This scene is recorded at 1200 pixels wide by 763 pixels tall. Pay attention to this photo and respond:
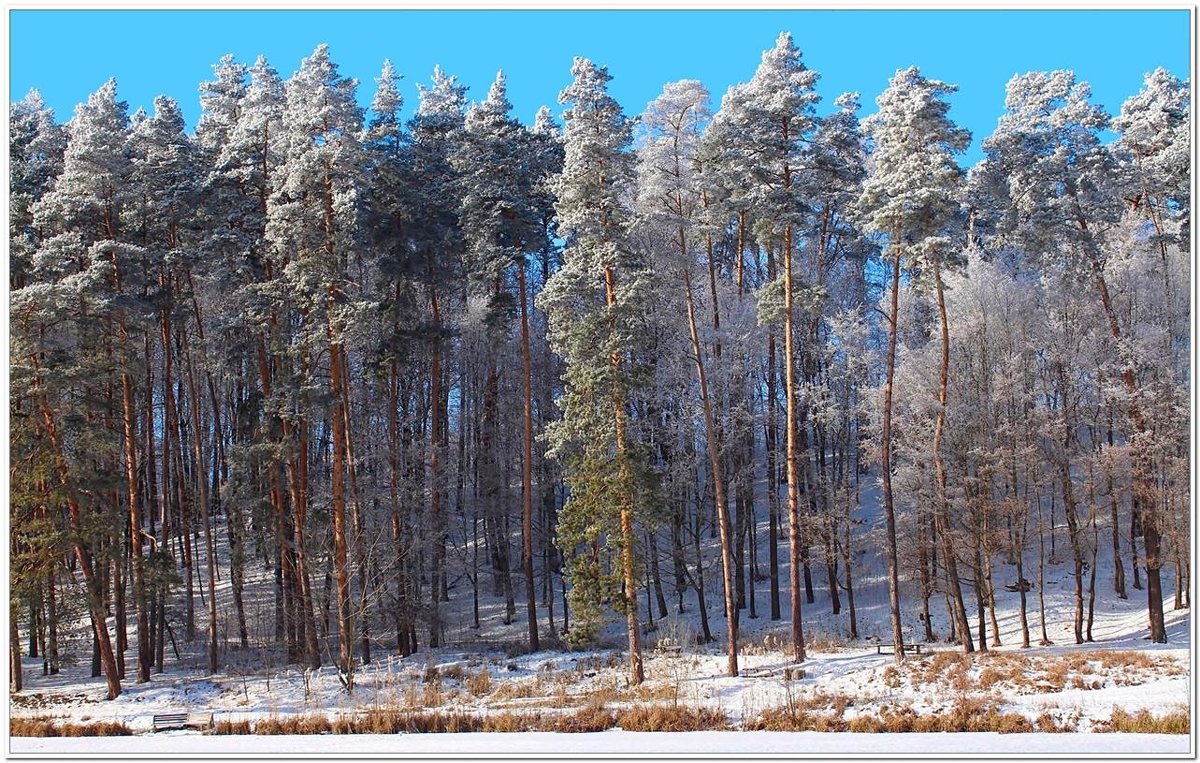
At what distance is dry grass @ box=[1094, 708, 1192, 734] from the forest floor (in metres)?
0.04

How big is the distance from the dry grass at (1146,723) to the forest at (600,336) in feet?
25.6

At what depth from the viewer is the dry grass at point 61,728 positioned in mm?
17969

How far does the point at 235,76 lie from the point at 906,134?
66.1ft

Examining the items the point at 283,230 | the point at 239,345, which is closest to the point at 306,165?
the point at 283,230

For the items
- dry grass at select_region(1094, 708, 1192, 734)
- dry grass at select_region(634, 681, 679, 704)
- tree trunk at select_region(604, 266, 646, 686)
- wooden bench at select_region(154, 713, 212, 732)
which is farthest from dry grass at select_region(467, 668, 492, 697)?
dry grass at select_region(1094, 708, 1192, 734)

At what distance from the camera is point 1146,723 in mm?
15219

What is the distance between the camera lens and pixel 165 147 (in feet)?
93.1

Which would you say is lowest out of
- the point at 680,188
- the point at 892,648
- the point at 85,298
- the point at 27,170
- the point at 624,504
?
the point at 892,648

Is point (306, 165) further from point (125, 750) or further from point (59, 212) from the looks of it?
point (125, 750)

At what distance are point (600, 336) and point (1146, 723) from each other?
13.8m

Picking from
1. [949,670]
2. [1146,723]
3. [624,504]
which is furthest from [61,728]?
[1146,723]

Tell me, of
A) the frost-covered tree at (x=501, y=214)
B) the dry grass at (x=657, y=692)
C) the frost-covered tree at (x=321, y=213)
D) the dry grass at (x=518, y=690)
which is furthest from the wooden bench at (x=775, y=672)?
the frost-covered tree at (x=321, y=213)

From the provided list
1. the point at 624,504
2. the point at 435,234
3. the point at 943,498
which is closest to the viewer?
the point at 624,504

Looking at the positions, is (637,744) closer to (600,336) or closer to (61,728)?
(600,336)
